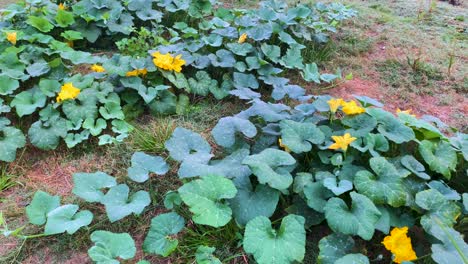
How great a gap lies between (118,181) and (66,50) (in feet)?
4.03

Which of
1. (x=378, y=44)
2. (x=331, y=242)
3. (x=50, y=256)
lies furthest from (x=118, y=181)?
(x=378, y=44)

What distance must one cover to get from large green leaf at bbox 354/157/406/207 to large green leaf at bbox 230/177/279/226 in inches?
14.9

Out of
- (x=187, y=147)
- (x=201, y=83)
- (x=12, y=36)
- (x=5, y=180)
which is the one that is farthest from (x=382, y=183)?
(x=12, y=36)

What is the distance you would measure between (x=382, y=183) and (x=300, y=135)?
454 mm

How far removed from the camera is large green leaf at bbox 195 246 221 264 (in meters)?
1.61

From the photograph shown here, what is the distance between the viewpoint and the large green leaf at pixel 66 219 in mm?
1677

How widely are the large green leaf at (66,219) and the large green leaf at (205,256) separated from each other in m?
0.51

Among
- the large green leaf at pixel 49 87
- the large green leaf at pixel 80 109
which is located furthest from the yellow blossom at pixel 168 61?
the large green leaf at pixel 49 87

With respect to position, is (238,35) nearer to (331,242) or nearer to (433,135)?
(433,135)

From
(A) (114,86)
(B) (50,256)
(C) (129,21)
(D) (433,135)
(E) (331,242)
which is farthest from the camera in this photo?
(C) (129,21)

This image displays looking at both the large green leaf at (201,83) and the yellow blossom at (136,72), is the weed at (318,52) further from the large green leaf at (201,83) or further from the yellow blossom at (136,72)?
the yellow blossom at (136,72)

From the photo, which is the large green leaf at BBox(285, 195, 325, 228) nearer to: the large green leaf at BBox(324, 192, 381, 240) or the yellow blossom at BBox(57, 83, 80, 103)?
the large green leaf at BBox(324, 192, 381, 240)

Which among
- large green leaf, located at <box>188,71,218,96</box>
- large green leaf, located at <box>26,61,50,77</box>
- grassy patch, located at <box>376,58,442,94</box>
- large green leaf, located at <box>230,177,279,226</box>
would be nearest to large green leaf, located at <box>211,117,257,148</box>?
large green leaf, located at <box>230,177,279,226</box>

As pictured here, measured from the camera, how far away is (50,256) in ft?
5.71
